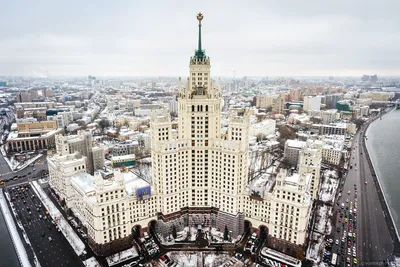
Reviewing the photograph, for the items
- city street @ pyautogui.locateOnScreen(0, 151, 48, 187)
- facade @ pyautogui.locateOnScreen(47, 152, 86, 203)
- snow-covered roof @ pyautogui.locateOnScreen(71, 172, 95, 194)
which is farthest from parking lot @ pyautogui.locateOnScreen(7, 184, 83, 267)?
snow-covered roof @ pyautogui.locateOnScreen(71, 172, 95, 194)

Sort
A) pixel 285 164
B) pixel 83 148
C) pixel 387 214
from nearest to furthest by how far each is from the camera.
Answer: pixel 387 214
pixel 83 148
pixel 285 164

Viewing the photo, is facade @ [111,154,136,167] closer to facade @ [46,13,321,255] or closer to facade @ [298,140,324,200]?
facade @ [46,13,321,255]

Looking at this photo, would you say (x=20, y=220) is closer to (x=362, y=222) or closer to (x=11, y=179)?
(x=11, y=179)

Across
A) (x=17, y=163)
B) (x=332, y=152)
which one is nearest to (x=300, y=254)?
(x=332, y=152)

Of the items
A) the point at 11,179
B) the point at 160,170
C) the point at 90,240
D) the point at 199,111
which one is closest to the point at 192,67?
the point at 199,111

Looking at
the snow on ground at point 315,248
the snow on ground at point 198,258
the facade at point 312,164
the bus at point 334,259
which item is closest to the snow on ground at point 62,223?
the snow on ground at point 198,258

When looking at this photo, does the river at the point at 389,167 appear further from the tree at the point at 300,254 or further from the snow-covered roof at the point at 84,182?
the snow-covered roof at the point at 84,182

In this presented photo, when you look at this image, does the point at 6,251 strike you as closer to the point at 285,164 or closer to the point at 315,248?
the point at 315,248
